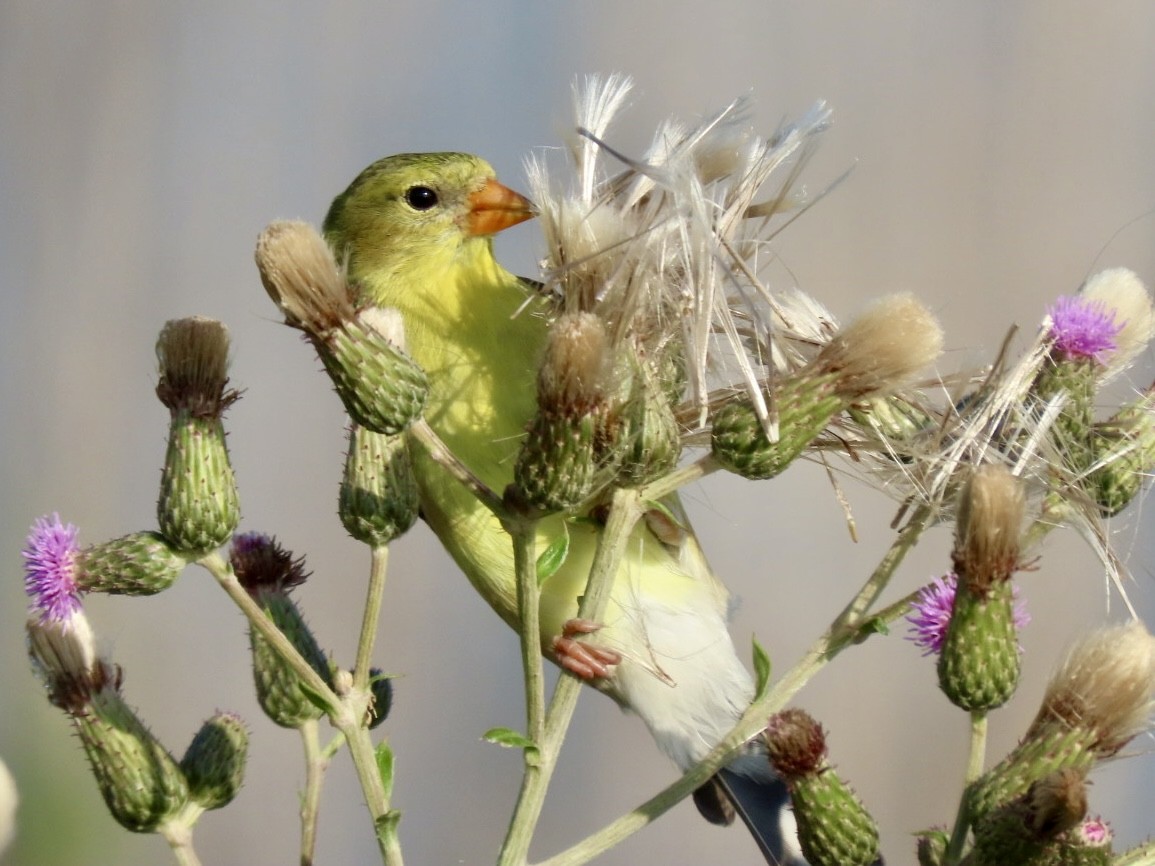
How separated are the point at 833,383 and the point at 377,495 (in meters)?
0.55

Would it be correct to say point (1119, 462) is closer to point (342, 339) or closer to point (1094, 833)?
point (1094, 833)

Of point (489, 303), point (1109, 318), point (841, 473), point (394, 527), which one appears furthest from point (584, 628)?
point (489, 303)

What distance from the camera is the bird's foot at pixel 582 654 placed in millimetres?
1397

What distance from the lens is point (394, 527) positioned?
160 centimetres

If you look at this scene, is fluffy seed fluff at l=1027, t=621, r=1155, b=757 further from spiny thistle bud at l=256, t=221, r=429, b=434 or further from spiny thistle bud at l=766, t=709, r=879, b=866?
spiny thistle bud at l=256, t=221, r=429, b=434

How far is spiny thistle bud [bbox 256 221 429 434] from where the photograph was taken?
1.41 m

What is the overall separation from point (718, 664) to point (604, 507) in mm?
770

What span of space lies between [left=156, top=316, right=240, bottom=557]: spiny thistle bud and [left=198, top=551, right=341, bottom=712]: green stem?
71 millimetres

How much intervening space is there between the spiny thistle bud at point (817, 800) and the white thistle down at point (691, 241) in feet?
1.22

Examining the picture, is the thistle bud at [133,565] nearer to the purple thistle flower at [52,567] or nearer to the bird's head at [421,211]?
the purple thistle flower at [52,567]

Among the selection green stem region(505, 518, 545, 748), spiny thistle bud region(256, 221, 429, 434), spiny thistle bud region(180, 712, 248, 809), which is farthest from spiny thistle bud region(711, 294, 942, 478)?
spiny thistle bud region(180, 712, 248, 809)

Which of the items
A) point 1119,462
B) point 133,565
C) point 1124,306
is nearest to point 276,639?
point 133,565

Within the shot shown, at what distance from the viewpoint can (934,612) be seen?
5.19 ft

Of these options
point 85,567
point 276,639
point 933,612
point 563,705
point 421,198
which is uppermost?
point 421,198
